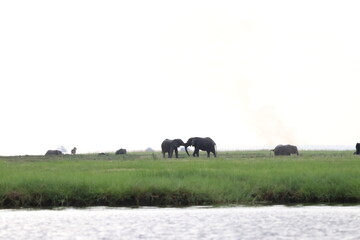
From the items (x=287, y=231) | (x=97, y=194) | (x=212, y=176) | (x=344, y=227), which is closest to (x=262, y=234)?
(x=287, y=231)

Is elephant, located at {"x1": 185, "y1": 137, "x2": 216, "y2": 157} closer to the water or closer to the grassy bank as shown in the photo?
the grassy bank

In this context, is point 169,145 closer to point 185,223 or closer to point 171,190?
point 171,190

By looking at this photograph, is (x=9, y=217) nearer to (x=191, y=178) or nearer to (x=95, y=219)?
(x=95, y=219)

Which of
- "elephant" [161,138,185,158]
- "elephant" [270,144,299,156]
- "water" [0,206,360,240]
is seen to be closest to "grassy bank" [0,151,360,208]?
"water" [0,206,360,240]

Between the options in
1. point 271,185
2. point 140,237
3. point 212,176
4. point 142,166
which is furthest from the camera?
point 142,166

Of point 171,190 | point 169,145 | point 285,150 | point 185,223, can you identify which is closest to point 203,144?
point 169,145

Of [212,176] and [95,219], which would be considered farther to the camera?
[212,176]

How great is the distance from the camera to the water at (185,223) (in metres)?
18.3

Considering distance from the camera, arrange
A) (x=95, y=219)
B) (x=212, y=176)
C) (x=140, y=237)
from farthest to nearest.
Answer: (x=212, y=176), (x=95, y=219), (x=140, y=237)

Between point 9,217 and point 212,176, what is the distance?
1042cm

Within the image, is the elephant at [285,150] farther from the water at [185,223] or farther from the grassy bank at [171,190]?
the water at [185,223]

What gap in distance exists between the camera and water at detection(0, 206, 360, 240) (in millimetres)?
18328

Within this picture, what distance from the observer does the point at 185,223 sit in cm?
2025

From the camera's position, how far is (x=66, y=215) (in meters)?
22.5
